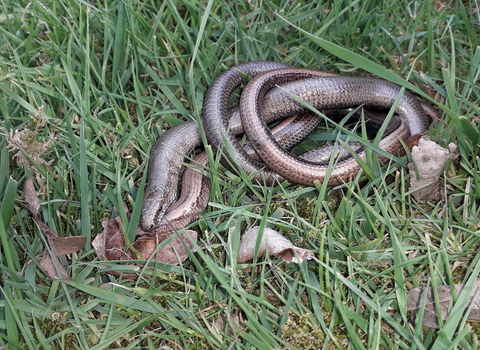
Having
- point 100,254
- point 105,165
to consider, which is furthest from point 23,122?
point 100,254

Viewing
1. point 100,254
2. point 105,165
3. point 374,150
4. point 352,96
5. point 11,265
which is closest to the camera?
point 11,265

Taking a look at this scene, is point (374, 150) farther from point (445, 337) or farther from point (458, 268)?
point (445, 337)

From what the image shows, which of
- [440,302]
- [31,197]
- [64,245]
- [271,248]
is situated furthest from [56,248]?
[440,302]

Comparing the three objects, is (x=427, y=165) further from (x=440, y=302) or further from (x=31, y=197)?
(x=31, y=197)

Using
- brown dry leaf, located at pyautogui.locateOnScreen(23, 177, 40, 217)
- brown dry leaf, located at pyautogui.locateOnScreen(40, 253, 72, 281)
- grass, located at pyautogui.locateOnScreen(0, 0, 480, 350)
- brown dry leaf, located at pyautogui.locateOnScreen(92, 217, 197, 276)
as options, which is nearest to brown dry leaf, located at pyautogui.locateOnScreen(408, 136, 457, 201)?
grass, located at pyautogui.locateOnScreen(0, 0, 480, 350)

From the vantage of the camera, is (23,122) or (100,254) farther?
(23,122)

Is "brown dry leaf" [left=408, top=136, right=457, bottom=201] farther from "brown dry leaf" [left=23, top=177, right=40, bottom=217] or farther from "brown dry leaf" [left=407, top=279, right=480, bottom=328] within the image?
"brown dry leaf" [left=23, top=177, right=40, bottom=217]

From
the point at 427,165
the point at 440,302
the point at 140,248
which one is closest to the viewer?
the point at 440,302
